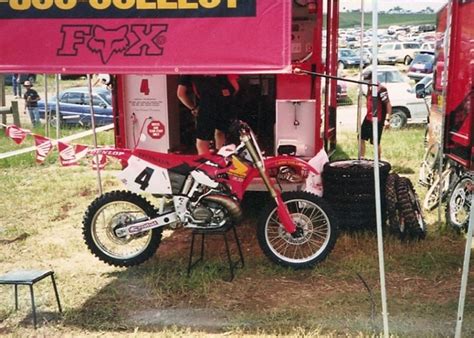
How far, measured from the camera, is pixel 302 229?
5391 mm

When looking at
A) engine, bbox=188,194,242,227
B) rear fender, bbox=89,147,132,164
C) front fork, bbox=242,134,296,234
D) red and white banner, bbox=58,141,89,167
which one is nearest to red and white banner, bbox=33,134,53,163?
red and white banner, bbox=58,141,89,167

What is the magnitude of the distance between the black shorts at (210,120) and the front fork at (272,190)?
1.07 meters

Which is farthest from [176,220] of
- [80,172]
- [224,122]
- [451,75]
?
[80,172]

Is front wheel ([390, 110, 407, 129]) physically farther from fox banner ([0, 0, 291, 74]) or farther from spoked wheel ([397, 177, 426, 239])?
Answer: fox banner ([0, 0, 291, 74])

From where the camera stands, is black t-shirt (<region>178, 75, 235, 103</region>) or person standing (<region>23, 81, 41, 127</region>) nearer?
black t-shirt (<region>178, 75, 235, 103</region>)

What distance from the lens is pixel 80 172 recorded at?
10.2 meters

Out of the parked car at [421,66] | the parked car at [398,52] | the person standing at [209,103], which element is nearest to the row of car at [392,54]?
the parked car at [398,52]

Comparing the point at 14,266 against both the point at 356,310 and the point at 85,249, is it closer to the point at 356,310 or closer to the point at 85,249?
the point at 85,249

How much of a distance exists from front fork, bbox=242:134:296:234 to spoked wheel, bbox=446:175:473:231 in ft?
6.97

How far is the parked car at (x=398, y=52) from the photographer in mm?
39031

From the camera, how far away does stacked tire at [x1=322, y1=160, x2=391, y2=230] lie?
235 inches

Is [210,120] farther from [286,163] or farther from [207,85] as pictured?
[286,163]

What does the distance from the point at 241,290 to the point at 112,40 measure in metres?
2.32

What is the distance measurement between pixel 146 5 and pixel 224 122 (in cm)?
244
